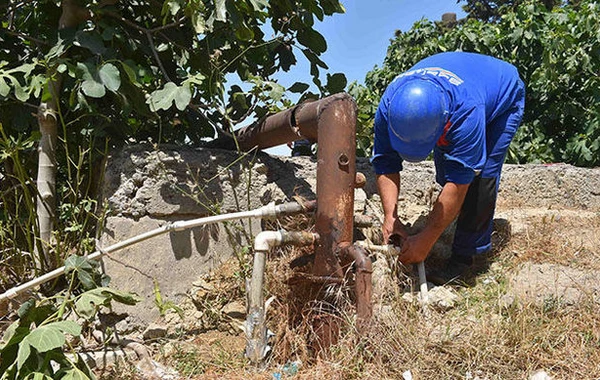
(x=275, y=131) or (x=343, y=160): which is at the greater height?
(x=275, y=131)

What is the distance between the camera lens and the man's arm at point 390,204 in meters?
3.00

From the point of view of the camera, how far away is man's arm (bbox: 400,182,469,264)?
2853mm

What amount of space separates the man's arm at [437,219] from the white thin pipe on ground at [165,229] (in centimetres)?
62

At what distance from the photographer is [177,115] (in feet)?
11.1

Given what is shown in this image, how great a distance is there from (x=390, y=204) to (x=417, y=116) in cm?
57

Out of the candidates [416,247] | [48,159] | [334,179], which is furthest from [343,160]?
[48,159]

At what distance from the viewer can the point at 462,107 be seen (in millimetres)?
2840

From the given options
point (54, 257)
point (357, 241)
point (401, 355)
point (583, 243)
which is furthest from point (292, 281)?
point (583, 243)

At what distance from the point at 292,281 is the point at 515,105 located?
5.45 feet

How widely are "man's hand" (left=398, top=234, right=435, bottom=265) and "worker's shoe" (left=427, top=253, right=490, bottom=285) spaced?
0.33 meters

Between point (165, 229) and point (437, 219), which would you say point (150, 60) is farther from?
Answer: point (437, 219)

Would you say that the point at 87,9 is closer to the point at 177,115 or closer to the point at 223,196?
the point at 177,115

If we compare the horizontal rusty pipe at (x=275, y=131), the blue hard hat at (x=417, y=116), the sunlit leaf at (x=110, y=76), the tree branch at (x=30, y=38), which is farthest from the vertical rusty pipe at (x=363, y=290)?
the tree branch at (x=30, y=38)

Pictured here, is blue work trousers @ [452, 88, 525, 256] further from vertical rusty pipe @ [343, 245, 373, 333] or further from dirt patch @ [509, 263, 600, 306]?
vertical rusty pipe @ [343, 245, 373, 333]
